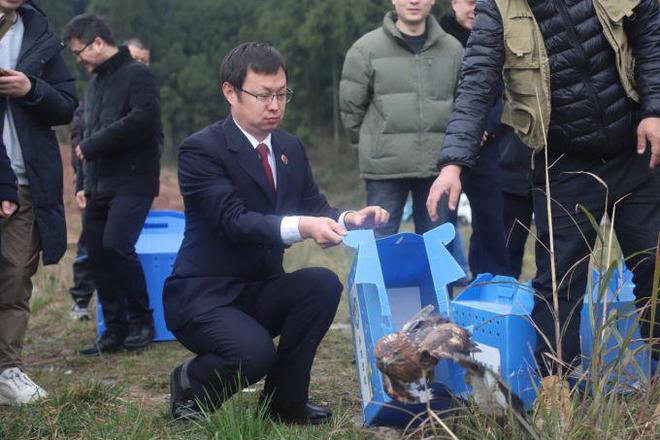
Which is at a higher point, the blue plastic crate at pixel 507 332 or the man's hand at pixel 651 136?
the man's hand at pixel 651 136

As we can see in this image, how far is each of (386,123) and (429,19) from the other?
65 cm

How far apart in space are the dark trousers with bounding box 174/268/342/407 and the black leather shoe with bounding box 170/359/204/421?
1.5 inches

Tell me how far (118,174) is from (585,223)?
2942 mm

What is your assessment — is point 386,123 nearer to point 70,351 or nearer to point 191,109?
point 70,351

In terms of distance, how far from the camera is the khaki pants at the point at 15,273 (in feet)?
13.3

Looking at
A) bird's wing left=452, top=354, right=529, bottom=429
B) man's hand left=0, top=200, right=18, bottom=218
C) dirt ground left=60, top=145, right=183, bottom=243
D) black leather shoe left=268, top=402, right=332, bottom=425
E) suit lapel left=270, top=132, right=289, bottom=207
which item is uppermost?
suit lapel left=270, top=132, right=289, bottom=207

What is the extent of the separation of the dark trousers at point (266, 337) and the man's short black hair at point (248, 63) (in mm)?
771

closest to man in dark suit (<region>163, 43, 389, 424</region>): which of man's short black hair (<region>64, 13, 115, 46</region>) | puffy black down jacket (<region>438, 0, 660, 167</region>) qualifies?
puffy black down jacket (<region>438, 0, 660, 167</region>)

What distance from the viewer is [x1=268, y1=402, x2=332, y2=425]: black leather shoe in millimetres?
3439

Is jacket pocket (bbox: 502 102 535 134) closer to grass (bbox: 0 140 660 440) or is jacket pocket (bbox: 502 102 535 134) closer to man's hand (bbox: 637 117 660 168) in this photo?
man's hand (bbox: 637 117 660 168)

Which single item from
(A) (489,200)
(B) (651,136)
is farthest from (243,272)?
(A) (489,200)

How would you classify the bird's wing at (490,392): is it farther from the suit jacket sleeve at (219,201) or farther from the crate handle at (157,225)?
the crate handle at (157,225)

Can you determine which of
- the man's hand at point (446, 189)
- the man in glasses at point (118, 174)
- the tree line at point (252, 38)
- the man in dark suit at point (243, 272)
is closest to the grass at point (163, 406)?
the man in dark suit at point (243, 272)

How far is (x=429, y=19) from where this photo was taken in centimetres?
523
